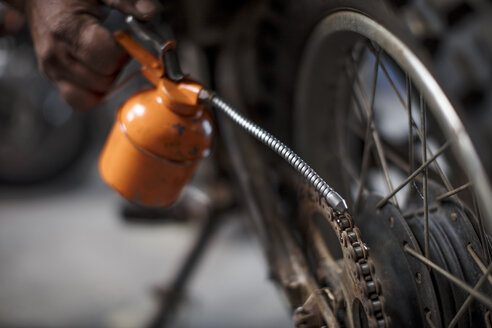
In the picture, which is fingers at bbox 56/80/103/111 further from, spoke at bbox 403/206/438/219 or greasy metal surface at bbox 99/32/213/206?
spoke at bbox 403/206/438/219

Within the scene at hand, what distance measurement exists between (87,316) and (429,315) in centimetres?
91

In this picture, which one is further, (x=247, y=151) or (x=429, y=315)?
(x=247, y=151)

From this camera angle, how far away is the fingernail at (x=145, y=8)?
560mm

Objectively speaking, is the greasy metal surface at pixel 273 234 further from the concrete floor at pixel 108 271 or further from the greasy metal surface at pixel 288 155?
the concrete floor at pixel 108 271

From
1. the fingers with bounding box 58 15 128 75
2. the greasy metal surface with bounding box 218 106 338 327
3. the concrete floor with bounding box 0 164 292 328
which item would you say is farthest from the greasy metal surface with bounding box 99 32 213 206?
the concrete floor with bounding box 0 164 292 328

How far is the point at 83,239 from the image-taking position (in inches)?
60.4

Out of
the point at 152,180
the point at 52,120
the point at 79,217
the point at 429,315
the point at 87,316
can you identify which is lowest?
the point at 87,316

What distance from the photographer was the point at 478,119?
3.75ft

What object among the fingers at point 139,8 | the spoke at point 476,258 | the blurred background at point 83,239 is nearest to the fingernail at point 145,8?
the fingers at point 139,8

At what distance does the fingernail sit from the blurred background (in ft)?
0.92

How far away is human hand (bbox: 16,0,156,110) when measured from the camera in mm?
567

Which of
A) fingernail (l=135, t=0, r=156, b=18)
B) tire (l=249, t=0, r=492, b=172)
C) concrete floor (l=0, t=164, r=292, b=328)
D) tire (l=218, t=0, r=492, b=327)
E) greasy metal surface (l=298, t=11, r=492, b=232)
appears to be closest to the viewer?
greasy metal surface (l=298, t=11, r=492, b=232)

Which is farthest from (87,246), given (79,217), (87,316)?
(87,316)

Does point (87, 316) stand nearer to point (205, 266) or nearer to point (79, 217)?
point (205, 266)
